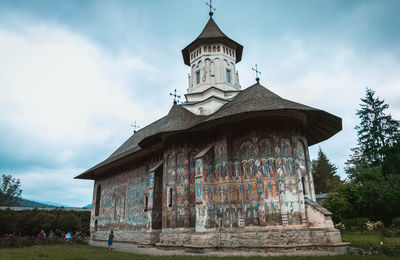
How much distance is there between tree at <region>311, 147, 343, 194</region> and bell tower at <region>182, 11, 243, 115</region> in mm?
20332

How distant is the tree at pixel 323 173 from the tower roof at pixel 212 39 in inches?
805

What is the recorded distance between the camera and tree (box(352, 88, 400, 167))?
89.1 ft

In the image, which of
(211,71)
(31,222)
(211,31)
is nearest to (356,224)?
(211,71)

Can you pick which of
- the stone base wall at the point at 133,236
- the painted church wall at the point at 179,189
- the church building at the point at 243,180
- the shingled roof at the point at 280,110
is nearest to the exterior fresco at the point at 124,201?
the stone base wall at the point at 133,236

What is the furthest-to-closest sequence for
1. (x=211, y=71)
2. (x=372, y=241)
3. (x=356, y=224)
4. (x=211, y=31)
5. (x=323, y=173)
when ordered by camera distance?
(x=323, y=173), (x=211, y=31), (x=211, y=71), (x=356, y=224), (x=372, y=241)

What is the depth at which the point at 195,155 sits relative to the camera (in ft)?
49.3

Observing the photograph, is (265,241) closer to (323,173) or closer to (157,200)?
(157,200)

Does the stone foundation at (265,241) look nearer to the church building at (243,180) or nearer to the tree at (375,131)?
the church building at (243,180)

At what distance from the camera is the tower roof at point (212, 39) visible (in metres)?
20.6

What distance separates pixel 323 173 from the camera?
38.7 metres

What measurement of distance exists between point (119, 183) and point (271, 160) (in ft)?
47.5

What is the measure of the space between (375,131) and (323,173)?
12.1 meters

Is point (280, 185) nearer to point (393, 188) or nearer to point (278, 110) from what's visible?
point (278, 110)

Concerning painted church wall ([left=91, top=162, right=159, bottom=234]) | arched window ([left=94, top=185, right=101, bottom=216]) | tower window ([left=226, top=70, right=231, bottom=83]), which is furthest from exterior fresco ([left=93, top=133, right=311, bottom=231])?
arched window ([left=94, top=185, right=101, bottom=216])
